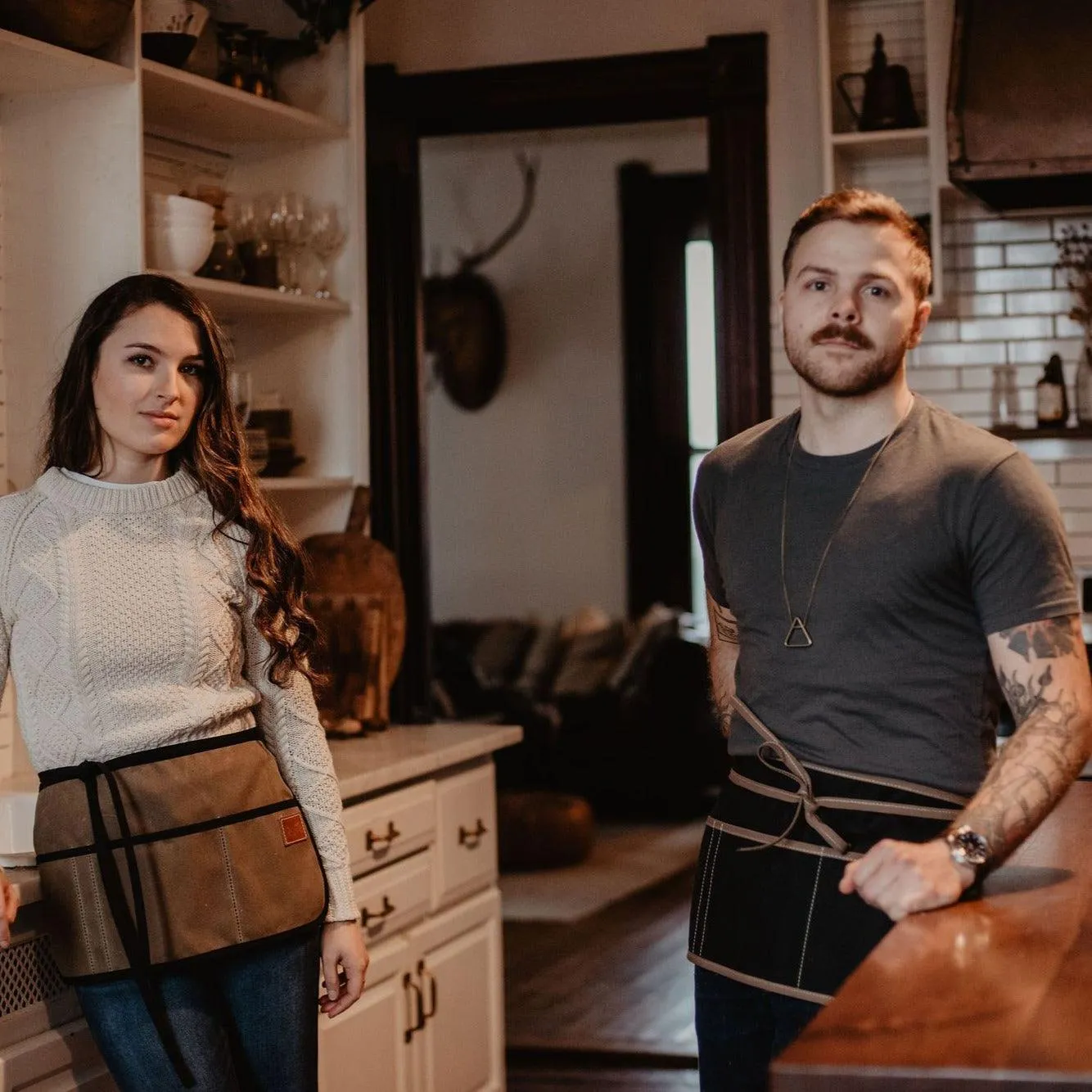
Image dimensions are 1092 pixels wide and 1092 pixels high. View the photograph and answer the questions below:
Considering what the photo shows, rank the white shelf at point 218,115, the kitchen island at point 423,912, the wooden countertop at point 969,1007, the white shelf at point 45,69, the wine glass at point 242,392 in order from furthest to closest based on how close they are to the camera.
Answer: the wine glass at point 242,392 → the white shelf at point 218,115 → the kitchen island at point 423,912 → the white shelf at point 45,69 → the wooden countertop at point 969,1007

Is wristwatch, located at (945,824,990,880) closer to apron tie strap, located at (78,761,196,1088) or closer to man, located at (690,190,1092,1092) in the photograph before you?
man, located at (690,190,1092,1092)

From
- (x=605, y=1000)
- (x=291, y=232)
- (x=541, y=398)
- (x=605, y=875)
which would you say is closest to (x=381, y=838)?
(x=291, y=232)

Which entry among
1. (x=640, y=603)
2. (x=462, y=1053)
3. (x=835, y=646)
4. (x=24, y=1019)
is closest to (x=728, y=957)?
(x=835, y=646)

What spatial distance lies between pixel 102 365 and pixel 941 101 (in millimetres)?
2385

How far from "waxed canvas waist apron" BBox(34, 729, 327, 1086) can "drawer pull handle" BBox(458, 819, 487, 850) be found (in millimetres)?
1311

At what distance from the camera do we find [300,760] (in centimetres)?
235

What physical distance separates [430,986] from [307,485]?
1.08 m

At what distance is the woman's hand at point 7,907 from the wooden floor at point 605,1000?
2.30m

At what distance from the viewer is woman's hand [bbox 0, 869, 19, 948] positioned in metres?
2.05

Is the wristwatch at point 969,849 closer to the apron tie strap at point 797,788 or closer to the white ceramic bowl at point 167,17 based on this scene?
the apron tie strap at point 797,788


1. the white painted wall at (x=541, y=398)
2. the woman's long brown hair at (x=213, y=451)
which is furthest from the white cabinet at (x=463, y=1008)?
the white painted wall at (x=541, y=398)

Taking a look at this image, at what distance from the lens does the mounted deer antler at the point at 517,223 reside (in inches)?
338

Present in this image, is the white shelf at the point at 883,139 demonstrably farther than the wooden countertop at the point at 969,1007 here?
Yes

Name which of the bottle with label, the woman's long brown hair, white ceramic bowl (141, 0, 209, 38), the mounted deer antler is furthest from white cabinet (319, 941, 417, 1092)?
the mounted deer antler
